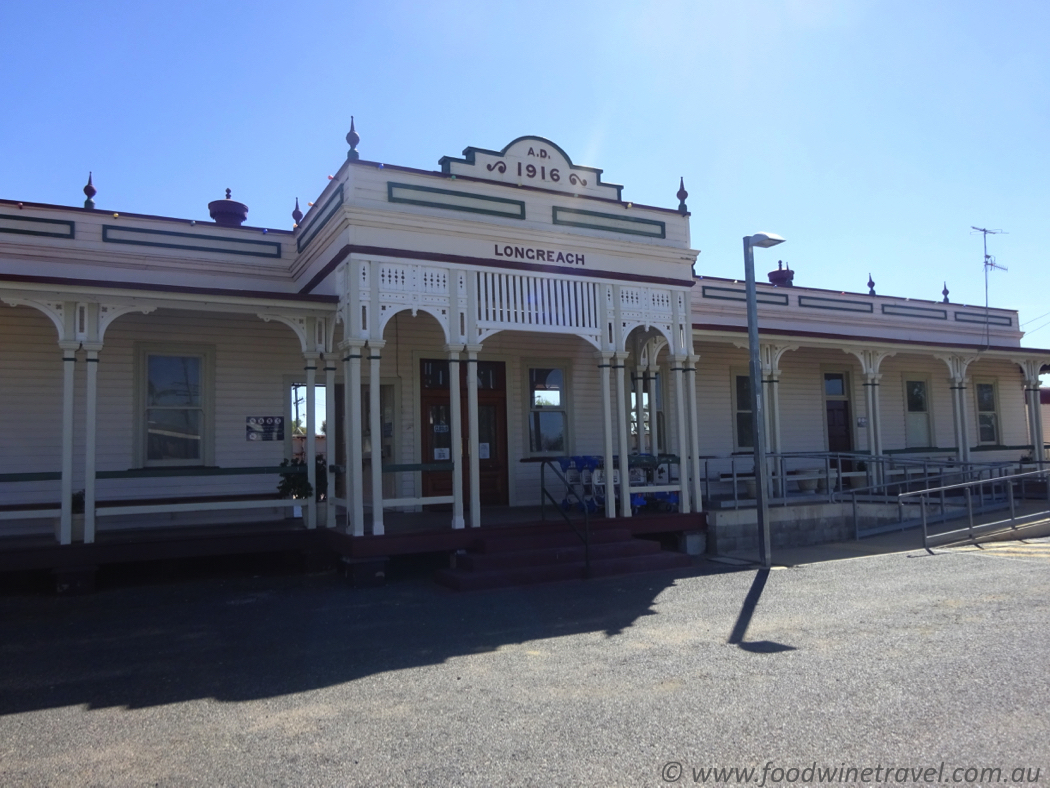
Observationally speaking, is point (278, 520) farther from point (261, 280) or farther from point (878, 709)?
point (878, 709)

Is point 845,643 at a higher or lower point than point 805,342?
lower

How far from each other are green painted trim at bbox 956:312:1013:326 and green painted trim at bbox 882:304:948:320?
0.55 metres

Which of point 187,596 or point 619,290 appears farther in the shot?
point 619,290

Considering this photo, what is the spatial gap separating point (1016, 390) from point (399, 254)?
1706 cm

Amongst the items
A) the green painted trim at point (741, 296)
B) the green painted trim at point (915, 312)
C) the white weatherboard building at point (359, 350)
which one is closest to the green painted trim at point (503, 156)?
the white weatherboard building at point (359, 350)

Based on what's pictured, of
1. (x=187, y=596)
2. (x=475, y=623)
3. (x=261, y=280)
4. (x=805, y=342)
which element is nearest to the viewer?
(x=475, y=623)

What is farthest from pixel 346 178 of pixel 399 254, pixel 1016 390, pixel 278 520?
pixel 1016 390

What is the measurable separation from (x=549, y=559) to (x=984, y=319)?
15.3 metres

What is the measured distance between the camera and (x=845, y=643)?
645 cm

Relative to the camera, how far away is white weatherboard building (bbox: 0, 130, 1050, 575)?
391 inches

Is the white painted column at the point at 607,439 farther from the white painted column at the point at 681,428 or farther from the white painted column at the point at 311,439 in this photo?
the white painted column at the point at 311,439

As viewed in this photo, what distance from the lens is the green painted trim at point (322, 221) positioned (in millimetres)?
10528

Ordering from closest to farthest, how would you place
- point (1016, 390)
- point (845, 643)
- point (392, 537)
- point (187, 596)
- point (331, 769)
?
point (331, 769)
point (845, 643)
point (187, 596)
point (392, 537)
point (1016, 390)

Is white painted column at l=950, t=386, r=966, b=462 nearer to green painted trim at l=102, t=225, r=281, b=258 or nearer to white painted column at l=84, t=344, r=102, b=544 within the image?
green painted trim at l=102, t=225, r=281, b=258
